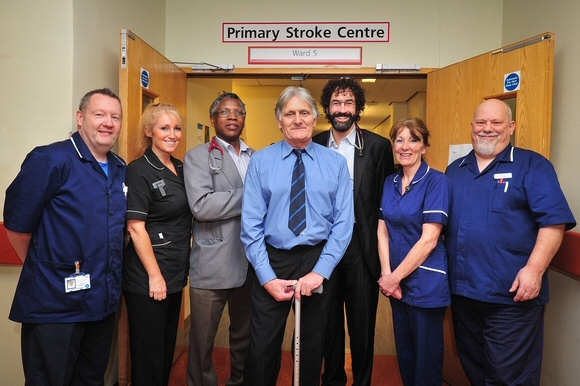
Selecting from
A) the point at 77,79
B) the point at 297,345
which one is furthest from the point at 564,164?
the point at 77,79

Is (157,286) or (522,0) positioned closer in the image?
(157,286)

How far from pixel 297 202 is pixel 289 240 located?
0.60ft

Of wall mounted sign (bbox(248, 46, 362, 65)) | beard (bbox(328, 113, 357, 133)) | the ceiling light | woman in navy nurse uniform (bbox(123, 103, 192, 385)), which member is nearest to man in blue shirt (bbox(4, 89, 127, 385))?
woman in navy nurse uniform (bbox(123, 103, 192, 385))

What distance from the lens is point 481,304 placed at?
205cm

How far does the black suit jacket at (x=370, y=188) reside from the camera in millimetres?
2289

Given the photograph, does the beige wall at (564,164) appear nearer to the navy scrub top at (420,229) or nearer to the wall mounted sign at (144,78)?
the navy scrub top at (420,229)

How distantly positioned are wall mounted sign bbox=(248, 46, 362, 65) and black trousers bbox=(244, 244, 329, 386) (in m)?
2.07

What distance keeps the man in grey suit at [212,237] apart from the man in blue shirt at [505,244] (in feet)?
3.76

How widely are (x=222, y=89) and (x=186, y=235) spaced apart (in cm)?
365

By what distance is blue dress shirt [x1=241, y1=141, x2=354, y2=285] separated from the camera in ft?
6.24

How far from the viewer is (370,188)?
234 cm

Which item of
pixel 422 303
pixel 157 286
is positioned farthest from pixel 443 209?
pixel 157 286

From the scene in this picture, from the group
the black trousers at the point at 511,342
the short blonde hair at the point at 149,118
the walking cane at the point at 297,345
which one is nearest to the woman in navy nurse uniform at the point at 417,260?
the black trousers at the point at 511,342

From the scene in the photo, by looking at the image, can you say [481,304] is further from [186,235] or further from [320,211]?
[186,235]
